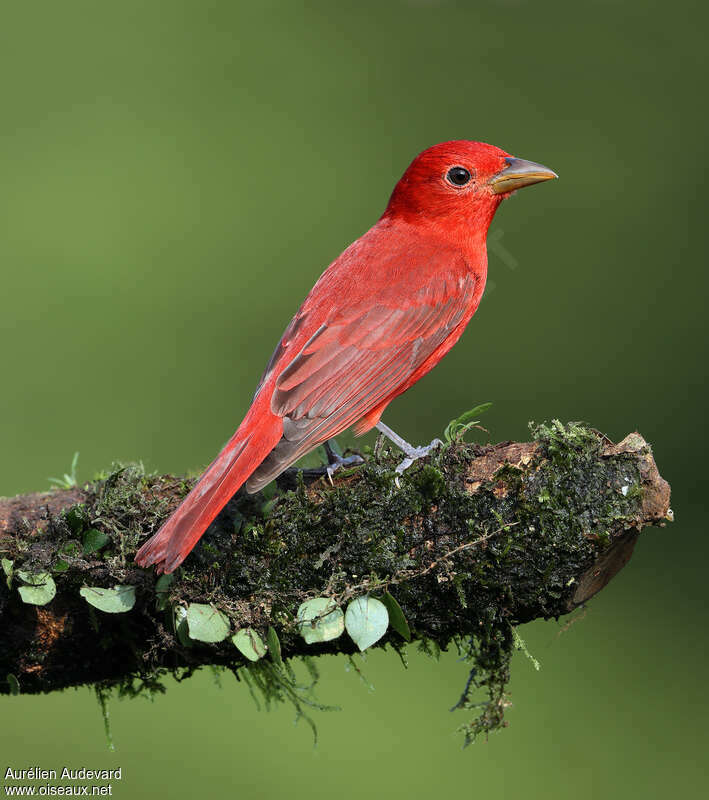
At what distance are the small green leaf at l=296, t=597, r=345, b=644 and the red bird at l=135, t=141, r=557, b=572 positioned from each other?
1.03 feet

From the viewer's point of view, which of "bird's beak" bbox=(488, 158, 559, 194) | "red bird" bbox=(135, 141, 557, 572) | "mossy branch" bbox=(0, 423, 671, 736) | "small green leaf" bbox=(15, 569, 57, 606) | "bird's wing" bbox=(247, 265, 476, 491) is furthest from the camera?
"bird's beak" bbox=(488, 158, 559, 194)

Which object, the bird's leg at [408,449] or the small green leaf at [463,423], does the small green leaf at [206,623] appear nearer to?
the bird's leg at [408,449]

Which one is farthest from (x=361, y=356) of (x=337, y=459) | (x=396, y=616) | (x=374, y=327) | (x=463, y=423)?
(x=396, y=616)

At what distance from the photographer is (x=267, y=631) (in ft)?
7.36

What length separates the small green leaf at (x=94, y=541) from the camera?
7.60ft

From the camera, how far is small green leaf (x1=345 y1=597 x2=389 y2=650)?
2.16 m

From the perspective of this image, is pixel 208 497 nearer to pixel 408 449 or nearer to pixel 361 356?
pixel 408 449

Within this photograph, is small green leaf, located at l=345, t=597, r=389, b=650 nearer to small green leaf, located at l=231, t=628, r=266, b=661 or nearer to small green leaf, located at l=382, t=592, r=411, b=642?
small green leaf, located at l=382, t=592, r=411, b=642

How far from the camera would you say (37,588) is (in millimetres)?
2273

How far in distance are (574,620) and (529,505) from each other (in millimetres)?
382

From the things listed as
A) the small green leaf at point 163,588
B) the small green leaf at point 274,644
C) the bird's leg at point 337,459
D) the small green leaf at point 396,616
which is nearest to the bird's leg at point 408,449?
the bird's leg at point 337,459

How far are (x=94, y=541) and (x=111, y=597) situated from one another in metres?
0.16

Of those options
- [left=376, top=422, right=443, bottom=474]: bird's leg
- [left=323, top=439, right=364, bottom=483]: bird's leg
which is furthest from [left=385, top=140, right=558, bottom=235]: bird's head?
[left=323, top=439, right=364, bottom=483]: bird's leg

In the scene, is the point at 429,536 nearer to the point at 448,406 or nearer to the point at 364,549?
the point at 364,549
